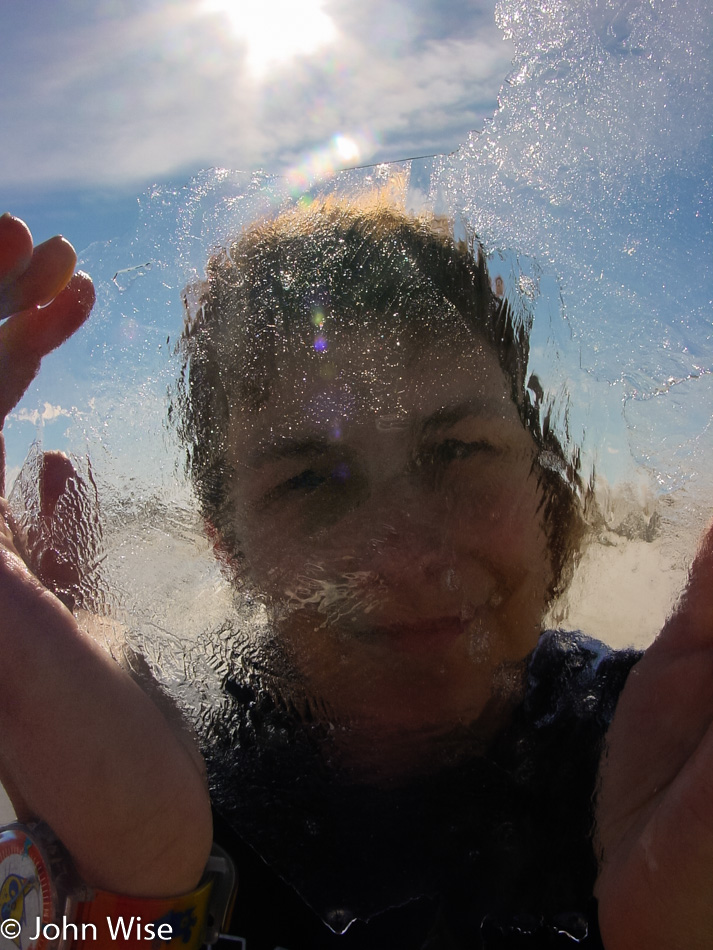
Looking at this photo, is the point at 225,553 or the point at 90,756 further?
the point at 225,553

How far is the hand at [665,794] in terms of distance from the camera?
0.52 meters

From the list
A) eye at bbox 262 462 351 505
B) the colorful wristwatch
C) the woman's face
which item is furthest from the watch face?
eye at bbox 262 462 351 505

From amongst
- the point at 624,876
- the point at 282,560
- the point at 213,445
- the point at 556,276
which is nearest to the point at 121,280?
the point at 213,445

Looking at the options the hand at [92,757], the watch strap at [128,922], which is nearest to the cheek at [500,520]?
the hand at [92,757]

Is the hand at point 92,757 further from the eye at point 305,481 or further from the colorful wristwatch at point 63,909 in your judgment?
the eye at point 305,481

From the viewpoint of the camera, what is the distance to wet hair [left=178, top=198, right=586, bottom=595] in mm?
728

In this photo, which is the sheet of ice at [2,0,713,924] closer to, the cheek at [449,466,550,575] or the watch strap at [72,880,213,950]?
the cheek at [449,466,550,575]

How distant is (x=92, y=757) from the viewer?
70 centimetres

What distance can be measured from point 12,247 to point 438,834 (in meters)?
0.82

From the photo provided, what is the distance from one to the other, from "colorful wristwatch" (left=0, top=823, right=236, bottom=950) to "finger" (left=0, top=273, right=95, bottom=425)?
1.65 ft

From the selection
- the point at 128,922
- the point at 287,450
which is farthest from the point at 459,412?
the point at 128,922

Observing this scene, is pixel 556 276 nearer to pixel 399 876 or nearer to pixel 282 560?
pixel 282 560

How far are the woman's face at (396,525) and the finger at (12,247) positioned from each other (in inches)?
12.0

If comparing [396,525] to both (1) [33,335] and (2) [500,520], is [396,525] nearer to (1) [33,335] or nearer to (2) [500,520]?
(2) [500,520]
